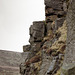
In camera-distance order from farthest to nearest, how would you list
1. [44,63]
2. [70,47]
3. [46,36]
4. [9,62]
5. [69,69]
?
[9,62], [46,36], [44,63], [70,47], [69,69]

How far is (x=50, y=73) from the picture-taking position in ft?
70.1

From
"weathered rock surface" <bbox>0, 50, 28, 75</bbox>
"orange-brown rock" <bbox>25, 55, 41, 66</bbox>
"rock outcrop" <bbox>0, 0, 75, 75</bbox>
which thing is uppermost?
"rock outcrop" <bbox>0, 0, 75, 75</bbox>

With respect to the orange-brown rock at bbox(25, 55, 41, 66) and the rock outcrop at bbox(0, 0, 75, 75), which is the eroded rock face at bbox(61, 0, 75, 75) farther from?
the orange-brown rock at bbox(25, 55, 41, 66)

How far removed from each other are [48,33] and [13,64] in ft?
255

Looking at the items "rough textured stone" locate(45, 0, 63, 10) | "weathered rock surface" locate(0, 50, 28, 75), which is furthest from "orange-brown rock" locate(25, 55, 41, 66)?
"weathered rock surface" locate(0, 50, 28, 75)

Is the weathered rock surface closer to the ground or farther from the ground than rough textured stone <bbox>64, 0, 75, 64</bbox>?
closer to the ground

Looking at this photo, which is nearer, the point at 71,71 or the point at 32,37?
the point at 71,71

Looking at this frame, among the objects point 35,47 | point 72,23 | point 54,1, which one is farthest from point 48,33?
point 72,23

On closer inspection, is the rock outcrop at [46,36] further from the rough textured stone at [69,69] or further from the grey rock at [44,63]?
the rough textured stone at [69,69]

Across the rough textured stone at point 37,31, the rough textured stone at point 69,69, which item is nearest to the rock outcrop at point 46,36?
the rough textured stone at point 37,31

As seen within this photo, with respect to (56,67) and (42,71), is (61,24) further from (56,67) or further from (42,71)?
(56,67)

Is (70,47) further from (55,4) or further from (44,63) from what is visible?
(55,4)

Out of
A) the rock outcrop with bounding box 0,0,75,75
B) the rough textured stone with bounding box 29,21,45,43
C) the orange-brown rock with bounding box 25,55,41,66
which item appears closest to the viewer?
the rock outcrop with bounding box 0,0,75,75

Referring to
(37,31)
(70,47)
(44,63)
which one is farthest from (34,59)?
(70,47)
